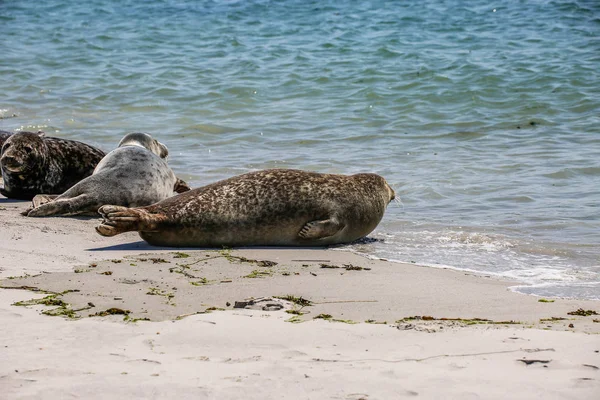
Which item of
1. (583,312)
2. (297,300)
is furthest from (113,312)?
(583,312)

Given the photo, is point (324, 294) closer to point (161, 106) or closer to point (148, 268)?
point (148, 268)

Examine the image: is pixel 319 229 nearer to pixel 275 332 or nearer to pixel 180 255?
pixel 180 255

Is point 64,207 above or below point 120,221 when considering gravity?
below

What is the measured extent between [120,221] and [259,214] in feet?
3.10

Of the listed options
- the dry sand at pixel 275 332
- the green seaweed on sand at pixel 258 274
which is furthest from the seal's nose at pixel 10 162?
the green seaweed on sand at pixel 258 274

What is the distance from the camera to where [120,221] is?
584cm

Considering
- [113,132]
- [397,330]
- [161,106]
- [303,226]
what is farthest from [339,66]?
[397,330]

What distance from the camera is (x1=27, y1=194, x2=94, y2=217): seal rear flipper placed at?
22.9ft

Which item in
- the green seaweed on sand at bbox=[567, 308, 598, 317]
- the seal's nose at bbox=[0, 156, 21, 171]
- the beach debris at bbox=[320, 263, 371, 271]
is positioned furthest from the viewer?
the seal's nose at bbox=[0, 156, 21, 171]

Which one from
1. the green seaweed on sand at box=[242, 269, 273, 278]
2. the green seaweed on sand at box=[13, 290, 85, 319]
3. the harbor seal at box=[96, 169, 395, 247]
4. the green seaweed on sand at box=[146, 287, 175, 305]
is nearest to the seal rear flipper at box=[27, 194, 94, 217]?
the harbor seal at box=[96, 169, 395, 247]

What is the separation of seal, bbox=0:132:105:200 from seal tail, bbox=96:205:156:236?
2159 millimetres

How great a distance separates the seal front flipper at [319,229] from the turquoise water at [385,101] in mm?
212

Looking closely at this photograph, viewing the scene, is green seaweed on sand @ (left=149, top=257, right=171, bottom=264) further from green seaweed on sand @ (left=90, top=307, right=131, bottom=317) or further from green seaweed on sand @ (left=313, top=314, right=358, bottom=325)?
green seaweed on sand @ (left=313, top=314, right=358, bottom=325)

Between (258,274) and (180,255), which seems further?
(180,255)
